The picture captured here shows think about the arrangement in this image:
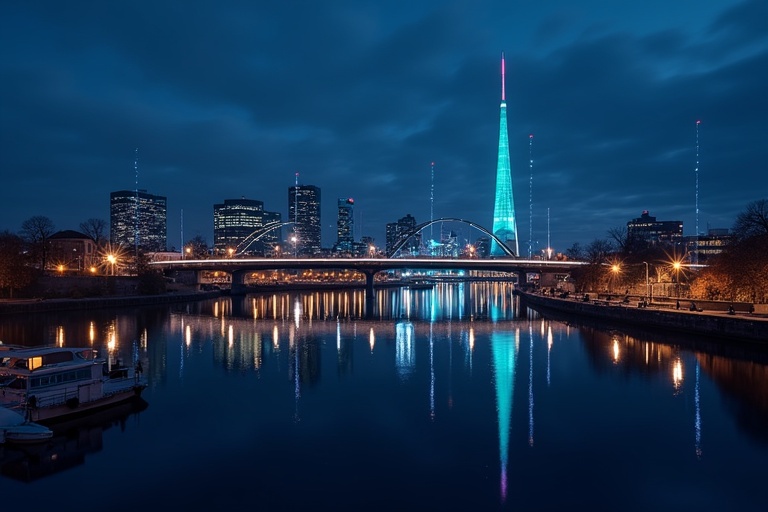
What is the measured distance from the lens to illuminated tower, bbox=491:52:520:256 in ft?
498

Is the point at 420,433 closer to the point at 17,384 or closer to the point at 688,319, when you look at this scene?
the point at 17,384

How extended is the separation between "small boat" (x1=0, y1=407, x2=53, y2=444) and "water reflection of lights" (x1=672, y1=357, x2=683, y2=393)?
2670 centimetres

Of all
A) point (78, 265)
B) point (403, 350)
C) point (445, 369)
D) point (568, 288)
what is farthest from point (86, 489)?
point (78, 265)

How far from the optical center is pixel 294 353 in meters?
40.8

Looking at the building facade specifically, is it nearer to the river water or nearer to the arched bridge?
the arched bridge

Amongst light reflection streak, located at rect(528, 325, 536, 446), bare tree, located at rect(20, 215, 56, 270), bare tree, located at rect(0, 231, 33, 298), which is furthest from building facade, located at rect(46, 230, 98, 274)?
light reflection streak, located at rect(528, 325, 536, 446)

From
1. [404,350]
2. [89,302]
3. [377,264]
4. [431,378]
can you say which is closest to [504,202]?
[377,264]

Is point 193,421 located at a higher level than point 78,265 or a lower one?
lower

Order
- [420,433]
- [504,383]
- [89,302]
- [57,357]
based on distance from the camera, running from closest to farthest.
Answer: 1. [420,433]
2. [57,357]
3. [504,383]
4. [89,302]

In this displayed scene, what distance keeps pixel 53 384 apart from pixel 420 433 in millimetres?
14175

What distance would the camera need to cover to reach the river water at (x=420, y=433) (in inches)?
640

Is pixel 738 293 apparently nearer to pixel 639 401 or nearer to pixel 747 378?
pixel 747 378

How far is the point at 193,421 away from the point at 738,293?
44844 millimetres

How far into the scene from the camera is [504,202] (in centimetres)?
15312
